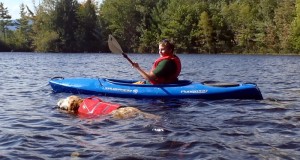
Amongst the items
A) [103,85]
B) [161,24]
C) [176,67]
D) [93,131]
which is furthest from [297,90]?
[161,24]

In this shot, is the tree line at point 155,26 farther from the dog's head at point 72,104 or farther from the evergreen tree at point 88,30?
the dog's head at point 72,104

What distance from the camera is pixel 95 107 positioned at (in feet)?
22.4

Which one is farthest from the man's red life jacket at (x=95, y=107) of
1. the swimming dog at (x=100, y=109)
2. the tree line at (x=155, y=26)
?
the tree line at (x=155, y=26)

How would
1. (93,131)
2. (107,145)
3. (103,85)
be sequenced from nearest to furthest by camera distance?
(107,145) → (93,131) → (103,85)

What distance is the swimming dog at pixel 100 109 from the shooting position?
6.63 m

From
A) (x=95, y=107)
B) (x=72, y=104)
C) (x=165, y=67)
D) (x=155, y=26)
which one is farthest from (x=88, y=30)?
(x=95, y=107)

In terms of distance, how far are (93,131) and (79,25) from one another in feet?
175

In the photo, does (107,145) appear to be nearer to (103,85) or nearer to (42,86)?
(103,85)

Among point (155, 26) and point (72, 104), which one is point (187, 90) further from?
point (155, 26)

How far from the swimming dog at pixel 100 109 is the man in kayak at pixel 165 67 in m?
2.08

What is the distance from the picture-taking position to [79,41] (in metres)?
56.6

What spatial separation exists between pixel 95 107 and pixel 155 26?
51.5 meters

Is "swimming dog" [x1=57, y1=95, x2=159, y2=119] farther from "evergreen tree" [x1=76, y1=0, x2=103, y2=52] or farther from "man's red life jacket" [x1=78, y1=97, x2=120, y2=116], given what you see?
"evergreen tree" [x1=76, y1=0, x2=103, y2=52]

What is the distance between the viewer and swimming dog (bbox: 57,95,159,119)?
6629mm
